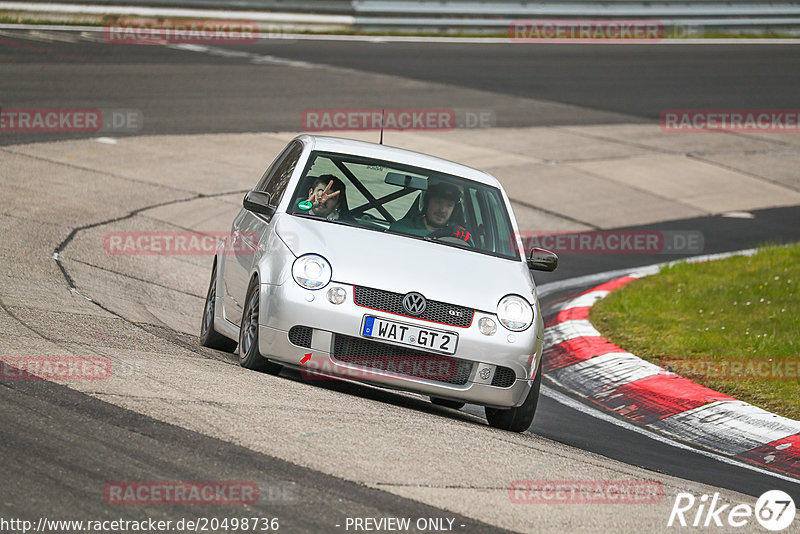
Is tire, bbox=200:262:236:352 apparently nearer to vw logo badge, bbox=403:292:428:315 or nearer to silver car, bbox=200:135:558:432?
silver car, bbox=200:135:558:432

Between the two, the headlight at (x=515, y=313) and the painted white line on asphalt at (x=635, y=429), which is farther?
the painted white line on asphalt at (x=635, y=429)

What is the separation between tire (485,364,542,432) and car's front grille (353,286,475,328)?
0.71m

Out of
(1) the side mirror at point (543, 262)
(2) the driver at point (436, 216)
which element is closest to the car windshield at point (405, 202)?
(2) the driver at point (436, 216)

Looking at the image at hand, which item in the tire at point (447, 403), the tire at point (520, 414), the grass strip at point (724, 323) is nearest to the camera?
the tire at point (520, 414)

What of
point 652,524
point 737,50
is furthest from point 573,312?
point 737,50

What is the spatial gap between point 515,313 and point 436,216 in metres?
1.14

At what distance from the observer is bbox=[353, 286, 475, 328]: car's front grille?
21.9 feet

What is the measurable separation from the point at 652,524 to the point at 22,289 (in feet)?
16.0

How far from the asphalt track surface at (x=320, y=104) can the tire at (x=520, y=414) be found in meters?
0.31

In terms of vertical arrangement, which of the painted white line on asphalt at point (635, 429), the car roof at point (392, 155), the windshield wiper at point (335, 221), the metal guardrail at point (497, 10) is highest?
the metal guardrail at point (497, 10)

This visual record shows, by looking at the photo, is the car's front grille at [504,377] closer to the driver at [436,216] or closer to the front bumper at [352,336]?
the front bumper at [352,336]

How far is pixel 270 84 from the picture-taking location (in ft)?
68.4

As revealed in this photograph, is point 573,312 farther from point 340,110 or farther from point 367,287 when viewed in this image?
point 340,110

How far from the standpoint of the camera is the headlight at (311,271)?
6.71 metres
